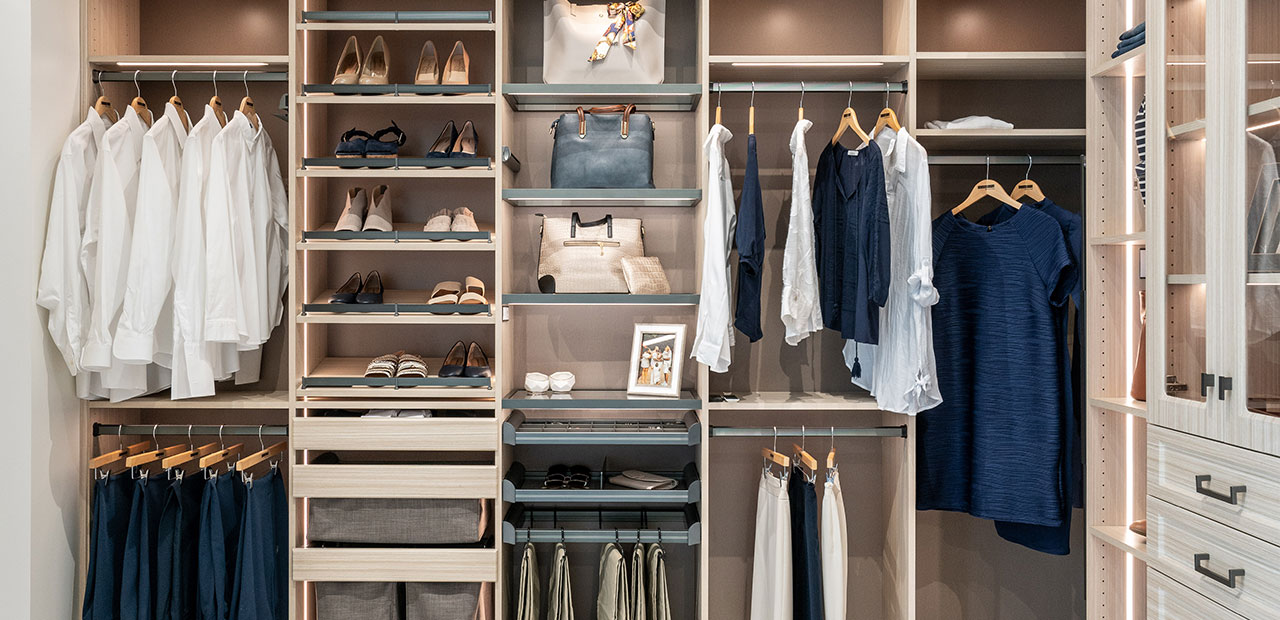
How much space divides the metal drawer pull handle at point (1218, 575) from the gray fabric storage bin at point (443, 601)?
2066mm

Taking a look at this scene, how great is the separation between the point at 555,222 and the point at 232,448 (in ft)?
4.61

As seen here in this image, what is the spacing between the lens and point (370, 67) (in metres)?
2.91

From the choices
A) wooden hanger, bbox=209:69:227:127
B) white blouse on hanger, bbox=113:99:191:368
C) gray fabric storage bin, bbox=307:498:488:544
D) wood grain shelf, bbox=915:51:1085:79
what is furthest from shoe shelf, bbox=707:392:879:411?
wooden hanger, bbox=209:69:227:127

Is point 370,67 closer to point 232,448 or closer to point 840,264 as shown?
point 232,448

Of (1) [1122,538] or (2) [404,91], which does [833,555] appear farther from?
(2) [404,91]

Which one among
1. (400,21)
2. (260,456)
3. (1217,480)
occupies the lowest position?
(260,456)

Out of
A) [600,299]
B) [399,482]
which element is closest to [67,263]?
[399,482]

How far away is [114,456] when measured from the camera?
108 inches

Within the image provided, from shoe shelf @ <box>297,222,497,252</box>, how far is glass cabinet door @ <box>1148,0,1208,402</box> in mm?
1965

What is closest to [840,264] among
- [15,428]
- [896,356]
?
Result: [896,356]

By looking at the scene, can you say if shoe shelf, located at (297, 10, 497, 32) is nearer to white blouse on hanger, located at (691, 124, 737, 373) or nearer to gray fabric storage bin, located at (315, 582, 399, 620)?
white blouse on hanger, located at (691, 124, 737, 373)

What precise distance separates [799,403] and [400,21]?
1.90 m

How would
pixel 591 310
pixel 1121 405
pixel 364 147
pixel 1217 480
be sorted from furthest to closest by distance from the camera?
pixel 591 310 < pixel 364 147 < pixel 1121 405 < pixel 1217 480

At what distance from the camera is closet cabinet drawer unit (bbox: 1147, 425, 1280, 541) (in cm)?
175
